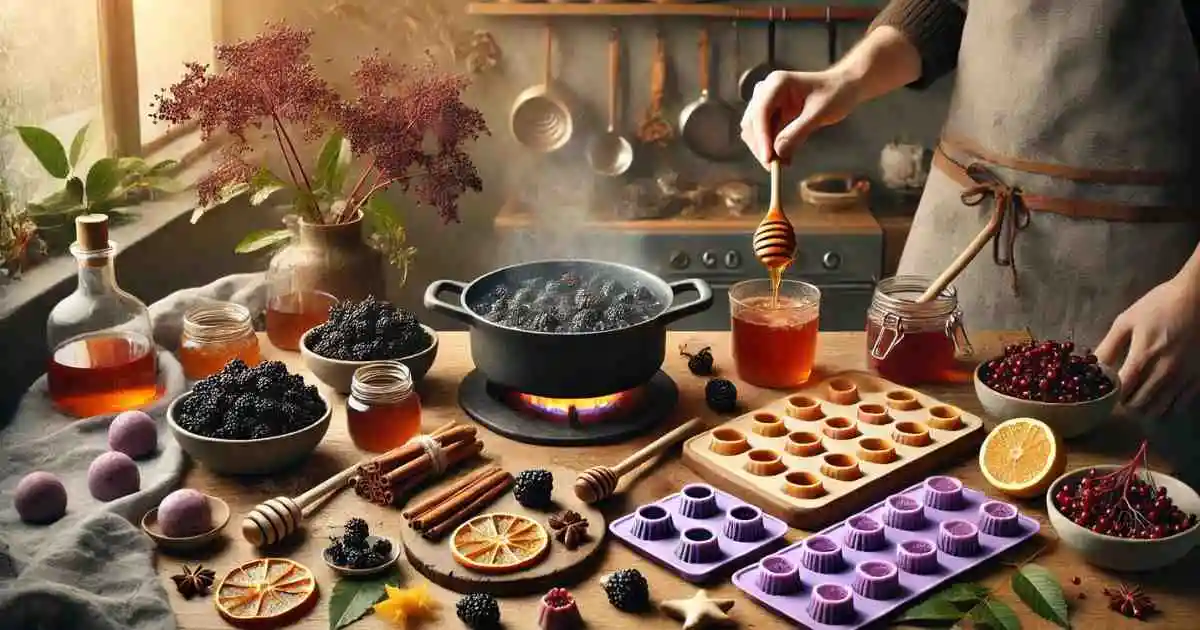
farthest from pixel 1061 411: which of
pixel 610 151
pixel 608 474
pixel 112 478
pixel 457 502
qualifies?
pixel 610 151

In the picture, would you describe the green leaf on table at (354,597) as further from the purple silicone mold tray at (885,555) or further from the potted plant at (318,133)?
the potted plant at (318,133)

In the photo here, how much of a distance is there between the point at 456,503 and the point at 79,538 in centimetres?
47

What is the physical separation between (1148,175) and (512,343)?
131 cm

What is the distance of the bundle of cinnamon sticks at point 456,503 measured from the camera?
5.31 feet

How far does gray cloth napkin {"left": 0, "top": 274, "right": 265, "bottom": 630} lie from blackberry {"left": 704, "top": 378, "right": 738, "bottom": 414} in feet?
2.73

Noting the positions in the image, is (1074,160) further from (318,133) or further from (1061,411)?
(318,133)

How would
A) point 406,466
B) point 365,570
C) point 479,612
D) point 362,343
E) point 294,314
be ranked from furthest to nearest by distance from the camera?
1. point 294,314
2. point 362,343
3. point 406,466
4. point 365,570
5. point 479,612

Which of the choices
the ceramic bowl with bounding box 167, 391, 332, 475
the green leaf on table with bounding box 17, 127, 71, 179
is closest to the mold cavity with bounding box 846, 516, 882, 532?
the ceramic bowl with bounding box 167, 391, 332, 475

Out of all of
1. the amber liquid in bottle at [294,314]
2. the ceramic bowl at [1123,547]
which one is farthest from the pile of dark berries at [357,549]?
the ceramic bowl at [1123,547]

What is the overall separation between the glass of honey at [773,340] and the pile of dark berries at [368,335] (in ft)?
1.77

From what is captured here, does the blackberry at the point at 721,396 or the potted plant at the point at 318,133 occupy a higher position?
the potted plant at the point at 318,133

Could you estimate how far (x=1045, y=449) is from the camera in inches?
69.0

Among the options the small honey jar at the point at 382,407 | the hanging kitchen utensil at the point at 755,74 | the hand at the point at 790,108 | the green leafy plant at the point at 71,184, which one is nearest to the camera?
the small honey jar at the point at 382,407

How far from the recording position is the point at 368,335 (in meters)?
2.07
